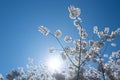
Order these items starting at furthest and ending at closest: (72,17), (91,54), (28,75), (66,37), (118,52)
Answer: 1. (28,75)
2. (118,52)
3. (91,54)
4. (66,37)
5. (72,17)

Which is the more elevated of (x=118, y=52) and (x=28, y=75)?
(x=118, y=52)

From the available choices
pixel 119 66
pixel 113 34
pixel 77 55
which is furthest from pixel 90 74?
pixel 113 34

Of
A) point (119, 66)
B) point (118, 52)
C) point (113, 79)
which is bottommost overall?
point (113, 79)

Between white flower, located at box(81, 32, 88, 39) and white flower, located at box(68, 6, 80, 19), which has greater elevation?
white flower, located at box(68, 6, 80, 19)

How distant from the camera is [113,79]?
2333 centimetres

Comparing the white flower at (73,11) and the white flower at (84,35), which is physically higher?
the white flower at (73,11)

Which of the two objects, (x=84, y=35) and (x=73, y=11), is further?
(x=84, y=35)

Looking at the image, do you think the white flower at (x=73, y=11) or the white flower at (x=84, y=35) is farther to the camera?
the white flower at (x=84, y=35)

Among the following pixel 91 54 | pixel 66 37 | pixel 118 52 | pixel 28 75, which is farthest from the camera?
pixel 28 75

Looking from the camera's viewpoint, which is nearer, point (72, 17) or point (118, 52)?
point (72, 17)

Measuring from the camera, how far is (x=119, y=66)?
23297 millimetres

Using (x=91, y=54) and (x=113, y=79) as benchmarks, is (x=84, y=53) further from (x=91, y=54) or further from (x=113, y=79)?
(x=113, y=79)

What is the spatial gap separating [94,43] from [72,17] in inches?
176

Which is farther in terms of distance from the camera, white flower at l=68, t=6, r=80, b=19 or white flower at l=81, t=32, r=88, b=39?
white flower at l=81, t=32, r=88, b=39
